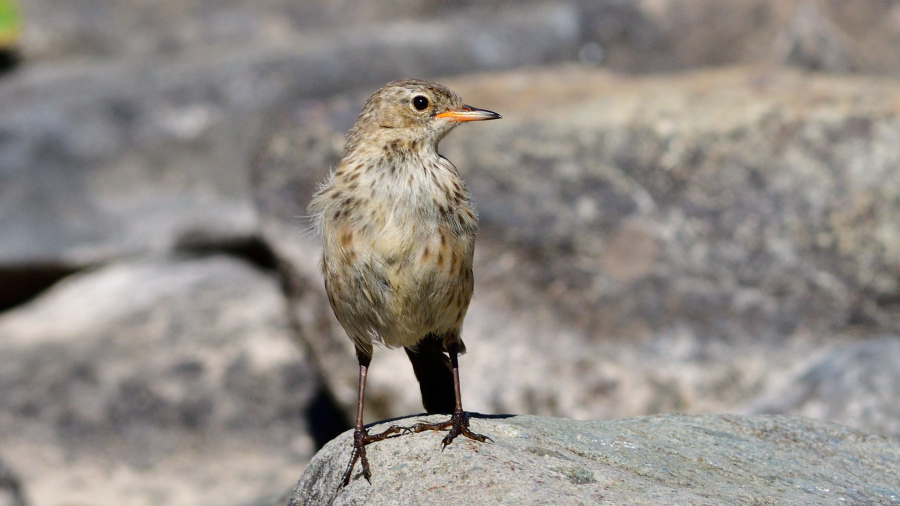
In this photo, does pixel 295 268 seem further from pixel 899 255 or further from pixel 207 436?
pixel 899 255

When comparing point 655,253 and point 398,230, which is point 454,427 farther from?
point 655,253

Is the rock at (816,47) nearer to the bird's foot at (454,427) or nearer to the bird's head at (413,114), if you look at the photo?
the bird's head at (413,114)

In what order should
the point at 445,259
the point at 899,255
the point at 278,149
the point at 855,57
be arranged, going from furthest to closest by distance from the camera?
the point at 855,57, the point at 278,149, the point at 899,255, the point at 445,259

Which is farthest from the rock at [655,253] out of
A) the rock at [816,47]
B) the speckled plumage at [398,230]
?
the speckled plumage at [398,230]

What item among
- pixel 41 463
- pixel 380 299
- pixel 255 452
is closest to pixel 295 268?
pixel 255 452

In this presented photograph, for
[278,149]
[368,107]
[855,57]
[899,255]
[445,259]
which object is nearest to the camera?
[445,259]

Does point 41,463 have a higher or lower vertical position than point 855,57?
lower
